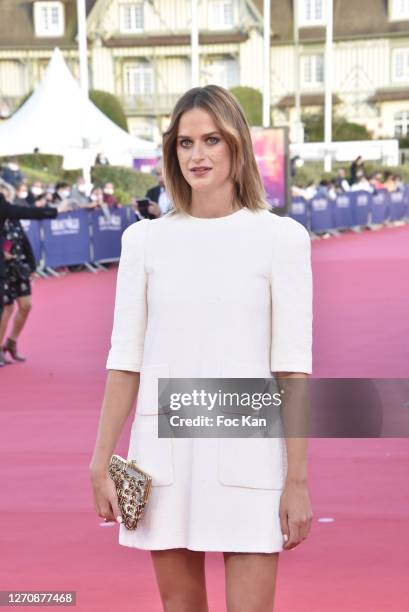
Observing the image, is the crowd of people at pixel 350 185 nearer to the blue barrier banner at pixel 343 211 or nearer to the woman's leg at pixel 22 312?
the blue barrier banner at pixel 343 211

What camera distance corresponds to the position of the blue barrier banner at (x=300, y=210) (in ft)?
99.3

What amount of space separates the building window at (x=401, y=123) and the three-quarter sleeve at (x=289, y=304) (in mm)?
65821

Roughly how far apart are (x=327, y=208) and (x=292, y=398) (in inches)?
1155

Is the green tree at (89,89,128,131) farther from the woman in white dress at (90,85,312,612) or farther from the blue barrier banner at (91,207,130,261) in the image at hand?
the woman in white dress at (90,85,312,612)

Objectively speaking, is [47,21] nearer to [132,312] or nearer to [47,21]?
[47,21]

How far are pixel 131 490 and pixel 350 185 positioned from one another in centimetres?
3310

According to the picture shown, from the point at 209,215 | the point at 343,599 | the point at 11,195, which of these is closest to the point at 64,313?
the point at 11,195

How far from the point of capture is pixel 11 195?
38.8 ft

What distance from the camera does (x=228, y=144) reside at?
312cm

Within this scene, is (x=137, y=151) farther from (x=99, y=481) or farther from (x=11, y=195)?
(x=99, y=481)

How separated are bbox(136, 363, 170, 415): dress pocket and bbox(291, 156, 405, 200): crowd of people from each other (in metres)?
27.5

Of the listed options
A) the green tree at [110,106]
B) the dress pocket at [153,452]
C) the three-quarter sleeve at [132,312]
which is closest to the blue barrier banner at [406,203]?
the green tree at [110,106]

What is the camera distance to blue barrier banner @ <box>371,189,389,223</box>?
115 ft

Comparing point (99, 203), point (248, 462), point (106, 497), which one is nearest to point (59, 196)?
point (99, 203)
